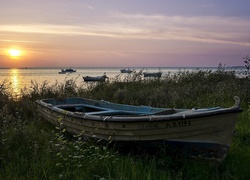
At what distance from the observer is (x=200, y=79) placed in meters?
15.5

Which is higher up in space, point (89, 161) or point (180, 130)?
point (180, 130)

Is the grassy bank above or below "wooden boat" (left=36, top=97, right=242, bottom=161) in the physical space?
below

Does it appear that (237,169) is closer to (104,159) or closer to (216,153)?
Result: (216,153)

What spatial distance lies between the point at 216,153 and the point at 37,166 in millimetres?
3051

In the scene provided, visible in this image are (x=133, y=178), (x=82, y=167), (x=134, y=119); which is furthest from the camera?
(x=134, y=119)

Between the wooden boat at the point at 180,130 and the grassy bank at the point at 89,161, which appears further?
the wooden boat at the point at 180,130

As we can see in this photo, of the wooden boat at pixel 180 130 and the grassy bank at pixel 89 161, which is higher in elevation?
the wooden boat at pixel 180 130

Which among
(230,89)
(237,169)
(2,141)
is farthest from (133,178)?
(230,89)

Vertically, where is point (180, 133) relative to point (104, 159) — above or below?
above

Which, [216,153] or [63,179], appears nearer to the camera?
[63,179]

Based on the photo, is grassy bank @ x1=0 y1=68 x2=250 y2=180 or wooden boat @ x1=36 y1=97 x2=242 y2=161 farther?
wooden boat @ x1=36 y1=97 x2=242 y2=161

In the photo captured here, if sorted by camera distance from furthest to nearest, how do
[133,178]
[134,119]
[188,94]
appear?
[188,94] → [134,119] → [133,178]

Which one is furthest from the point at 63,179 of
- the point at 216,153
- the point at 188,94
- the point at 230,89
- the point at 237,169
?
the point at 230,89

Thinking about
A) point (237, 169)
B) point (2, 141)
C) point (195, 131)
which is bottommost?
point (237, 169)
